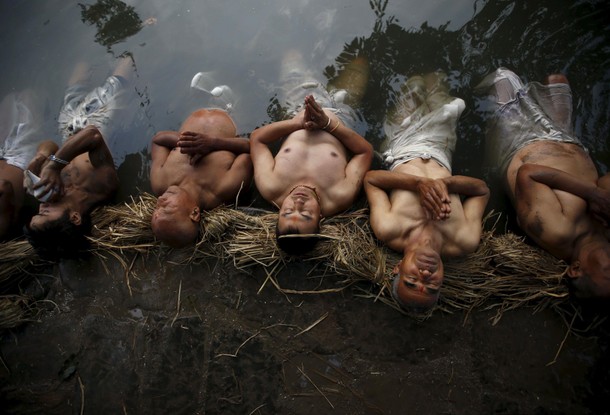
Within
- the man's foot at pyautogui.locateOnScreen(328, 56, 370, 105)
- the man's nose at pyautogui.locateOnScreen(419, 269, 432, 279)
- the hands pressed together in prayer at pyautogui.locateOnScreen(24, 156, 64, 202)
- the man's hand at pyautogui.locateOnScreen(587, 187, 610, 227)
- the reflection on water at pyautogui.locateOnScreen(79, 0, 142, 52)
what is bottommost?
the man's hand at pyautogui.locateOnScreen(587, 187, 610, 227)

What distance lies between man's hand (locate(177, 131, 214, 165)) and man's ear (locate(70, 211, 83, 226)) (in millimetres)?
1195

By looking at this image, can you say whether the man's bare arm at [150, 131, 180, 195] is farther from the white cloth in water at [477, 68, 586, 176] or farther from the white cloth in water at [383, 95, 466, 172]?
the white cloth in water at [477, 68, 586, 176]

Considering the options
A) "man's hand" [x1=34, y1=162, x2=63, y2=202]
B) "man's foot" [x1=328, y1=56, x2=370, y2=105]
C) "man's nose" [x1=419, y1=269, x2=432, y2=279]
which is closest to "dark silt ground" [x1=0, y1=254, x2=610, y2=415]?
"man's nose" [x1=419, y1=269, x2=432, y2=279]

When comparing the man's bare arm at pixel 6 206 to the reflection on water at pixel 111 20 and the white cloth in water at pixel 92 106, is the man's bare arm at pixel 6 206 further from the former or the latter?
the reflection on water at pixel 111 20

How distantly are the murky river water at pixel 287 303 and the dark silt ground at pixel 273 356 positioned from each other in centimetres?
1

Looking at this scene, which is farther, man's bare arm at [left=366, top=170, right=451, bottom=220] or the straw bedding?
the straw bedding

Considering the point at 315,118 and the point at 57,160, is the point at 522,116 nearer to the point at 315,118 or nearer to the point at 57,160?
the point at 315,118

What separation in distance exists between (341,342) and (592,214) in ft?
7.81

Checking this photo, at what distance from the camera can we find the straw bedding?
11.5ft

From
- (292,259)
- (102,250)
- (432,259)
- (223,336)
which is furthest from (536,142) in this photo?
(102,250)

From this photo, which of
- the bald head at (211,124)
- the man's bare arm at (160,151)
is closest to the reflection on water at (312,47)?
the bald head at (211,124)

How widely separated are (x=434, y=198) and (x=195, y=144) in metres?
2.26

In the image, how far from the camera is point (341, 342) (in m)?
3.46

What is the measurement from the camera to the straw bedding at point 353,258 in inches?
138
